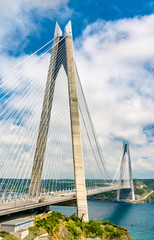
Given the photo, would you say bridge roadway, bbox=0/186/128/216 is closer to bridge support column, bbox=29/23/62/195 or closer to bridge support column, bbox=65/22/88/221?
bridge support column, bbox=65/22/88/221

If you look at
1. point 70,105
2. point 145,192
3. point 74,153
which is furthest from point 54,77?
point 145,192

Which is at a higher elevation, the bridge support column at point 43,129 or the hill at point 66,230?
the bridge support column at point 43,129

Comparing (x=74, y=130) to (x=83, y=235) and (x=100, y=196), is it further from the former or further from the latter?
(x=100, y=196)

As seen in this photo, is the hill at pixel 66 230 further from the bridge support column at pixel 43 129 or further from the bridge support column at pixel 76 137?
the bridge support column at pixel 43 129

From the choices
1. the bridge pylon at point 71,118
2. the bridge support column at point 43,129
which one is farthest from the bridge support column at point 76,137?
the bridge support column at point 43,129

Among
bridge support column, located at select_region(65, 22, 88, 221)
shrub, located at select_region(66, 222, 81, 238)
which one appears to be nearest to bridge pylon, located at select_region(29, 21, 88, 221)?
bridge support column, located at select_region(65, 22, 88, 221)

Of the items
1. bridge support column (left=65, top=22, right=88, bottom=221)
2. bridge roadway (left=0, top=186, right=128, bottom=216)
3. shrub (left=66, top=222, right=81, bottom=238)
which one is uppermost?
bridge support column (left=65, top=22, right=88, bottom=221)

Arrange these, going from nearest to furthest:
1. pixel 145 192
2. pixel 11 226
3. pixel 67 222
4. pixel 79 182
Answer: pixel 11 226 < pixel 67 222 < pixel 79 182 < pixel 145 192
